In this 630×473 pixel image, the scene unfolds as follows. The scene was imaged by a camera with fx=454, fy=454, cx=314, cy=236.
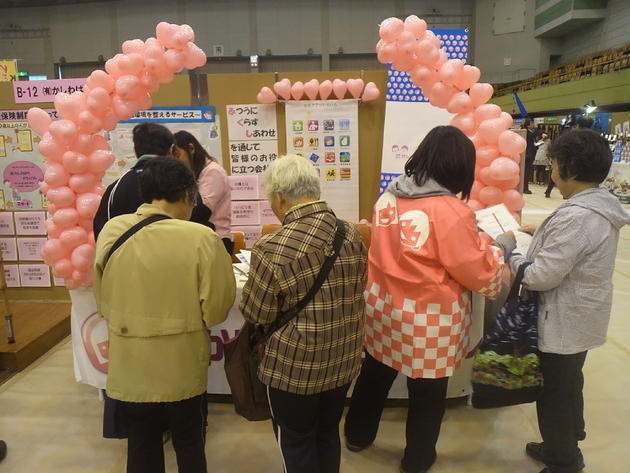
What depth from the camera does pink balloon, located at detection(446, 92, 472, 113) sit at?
Answer: 2.74m

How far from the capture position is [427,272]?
5.42 ft

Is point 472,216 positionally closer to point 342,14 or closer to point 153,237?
point 153,237

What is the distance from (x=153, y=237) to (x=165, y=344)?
362 millimetres

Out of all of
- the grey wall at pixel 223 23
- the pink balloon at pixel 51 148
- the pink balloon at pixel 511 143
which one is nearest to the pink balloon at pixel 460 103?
the pink balloon at pixel 511 143

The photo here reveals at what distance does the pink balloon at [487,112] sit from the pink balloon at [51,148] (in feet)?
7.83

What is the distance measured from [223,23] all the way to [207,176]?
13.9m

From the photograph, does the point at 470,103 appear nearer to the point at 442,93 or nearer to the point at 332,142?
the point at 442,93

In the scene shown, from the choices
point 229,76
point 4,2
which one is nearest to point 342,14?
point 4,2

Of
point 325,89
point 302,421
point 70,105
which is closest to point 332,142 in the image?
point 325,89

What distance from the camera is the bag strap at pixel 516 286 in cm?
174

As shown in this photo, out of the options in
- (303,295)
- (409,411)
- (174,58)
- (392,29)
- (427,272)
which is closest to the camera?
(303,295)

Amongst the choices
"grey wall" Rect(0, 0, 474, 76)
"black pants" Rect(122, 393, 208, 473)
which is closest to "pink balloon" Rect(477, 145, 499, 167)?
"black pants" Rect(122, 393, 208, 473)

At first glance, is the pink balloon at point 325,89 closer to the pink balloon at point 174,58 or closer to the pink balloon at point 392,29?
the pink balloon at point 392,29

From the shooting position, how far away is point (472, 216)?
161 centimetres
